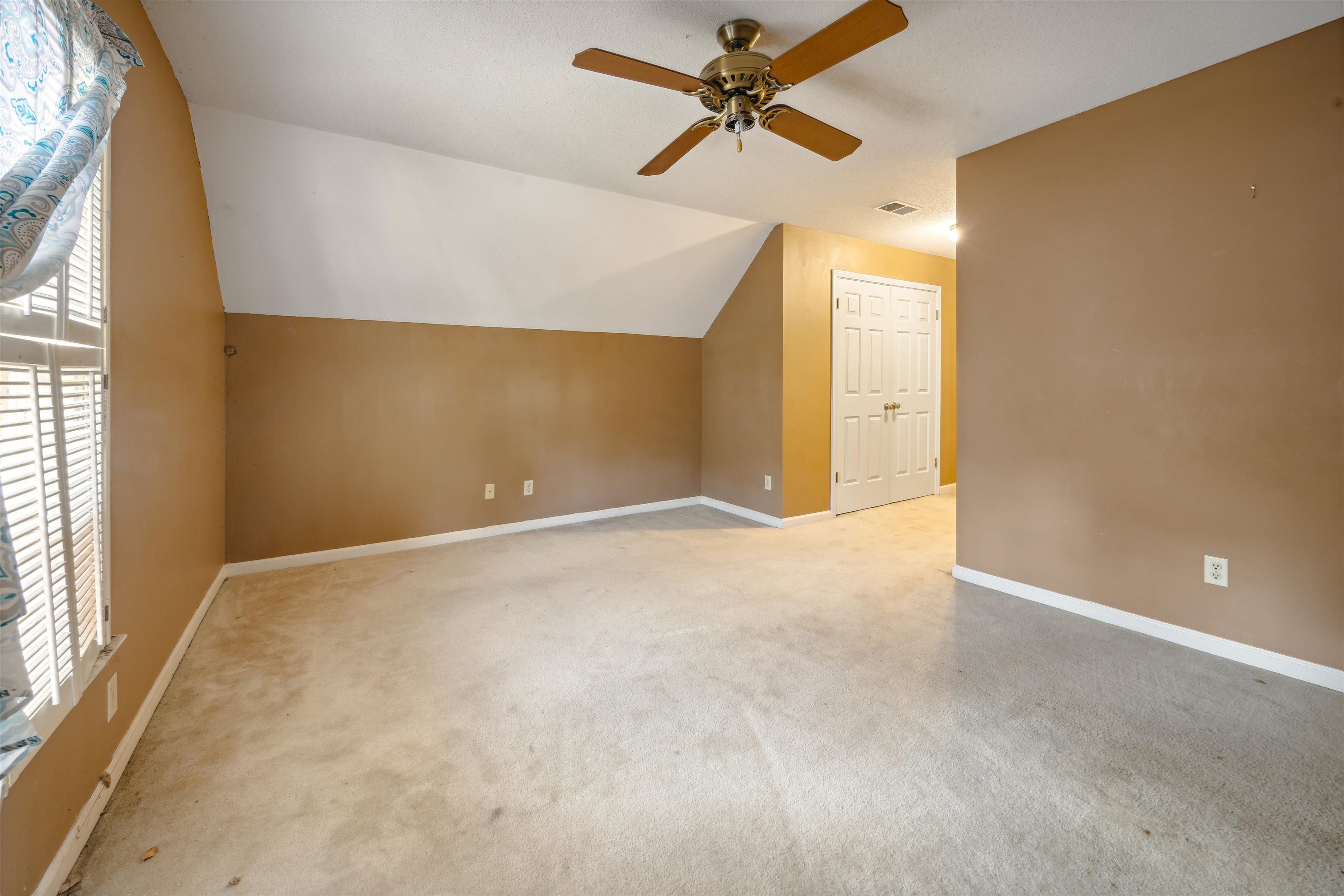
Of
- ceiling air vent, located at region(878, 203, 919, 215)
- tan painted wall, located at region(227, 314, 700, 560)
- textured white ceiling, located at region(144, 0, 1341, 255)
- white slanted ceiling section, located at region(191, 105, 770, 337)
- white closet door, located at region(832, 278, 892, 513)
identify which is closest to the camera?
textured white ceiling, located at region(144, 0, 1341, 255)

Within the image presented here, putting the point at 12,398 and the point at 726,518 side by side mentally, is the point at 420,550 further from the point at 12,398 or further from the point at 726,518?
the point at 12,398

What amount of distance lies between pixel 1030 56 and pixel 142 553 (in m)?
3.62

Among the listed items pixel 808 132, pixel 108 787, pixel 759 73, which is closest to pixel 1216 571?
pixel 808 132

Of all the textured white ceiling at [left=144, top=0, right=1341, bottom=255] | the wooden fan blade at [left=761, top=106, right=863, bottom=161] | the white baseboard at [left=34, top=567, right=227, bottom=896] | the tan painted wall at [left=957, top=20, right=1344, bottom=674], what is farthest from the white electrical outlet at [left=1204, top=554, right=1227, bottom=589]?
the white baseboard at [left=34, top=567, right=227, bottom=896]

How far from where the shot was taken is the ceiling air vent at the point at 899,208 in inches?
151

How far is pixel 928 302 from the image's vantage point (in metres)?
5.30

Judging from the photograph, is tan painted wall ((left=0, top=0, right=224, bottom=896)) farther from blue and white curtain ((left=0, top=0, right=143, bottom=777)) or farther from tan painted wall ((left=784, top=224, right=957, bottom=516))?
tan painted wall ((left=784, top=224, right=957, bottom=516))

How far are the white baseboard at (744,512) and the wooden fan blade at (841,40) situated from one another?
3.12 meters

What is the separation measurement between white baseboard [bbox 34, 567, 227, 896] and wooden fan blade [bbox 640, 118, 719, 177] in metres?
2.67

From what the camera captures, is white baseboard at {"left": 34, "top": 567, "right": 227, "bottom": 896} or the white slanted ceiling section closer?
white baseboard at {"left": 34, "top": 567, "right": 227, "bottom": 896}

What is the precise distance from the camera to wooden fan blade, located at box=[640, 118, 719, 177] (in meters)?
2.19

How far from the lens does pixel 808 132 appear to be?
88.5 inches

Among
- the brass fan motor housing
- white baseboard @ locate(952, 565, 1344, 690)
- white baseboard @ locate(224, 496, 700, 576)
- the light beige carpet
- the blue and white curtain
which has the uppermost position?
the brass fan motor housing

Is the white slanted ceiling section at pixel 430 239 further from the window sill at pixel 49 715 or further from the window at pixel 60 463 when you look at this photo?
the window sill at pixel 49 715
